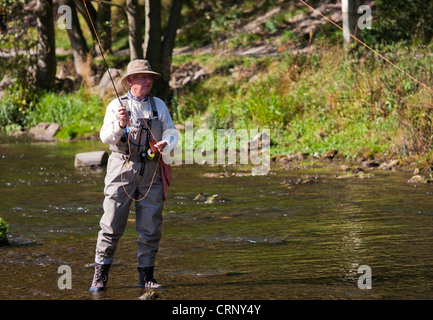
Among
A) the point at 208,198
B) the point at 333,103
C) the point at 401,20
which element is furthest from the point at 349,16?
the point at 208,198

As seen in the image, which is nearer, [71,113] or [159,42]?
[159,42]

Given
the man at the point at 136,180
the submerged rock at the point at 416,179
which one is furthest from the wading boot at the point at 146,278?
the submerged rock at the point at 416,179

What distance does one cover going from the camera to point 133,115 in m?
6.03

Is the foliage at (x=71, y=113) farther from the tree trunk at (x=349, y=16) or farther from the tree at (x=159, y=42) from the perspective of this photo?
the tree trunk at (x=349, y=16)

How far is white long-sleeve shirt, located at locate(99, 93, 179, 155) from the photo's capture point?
588 cm

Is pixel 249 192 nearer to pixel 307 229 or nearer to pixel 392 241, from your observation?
pixel 307 229

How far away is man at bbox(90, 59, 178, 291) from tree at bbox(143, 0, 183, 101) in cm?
1231

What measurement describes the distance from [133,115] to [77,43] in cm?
1646

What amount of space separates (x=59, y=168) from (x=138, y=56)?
5.58 m

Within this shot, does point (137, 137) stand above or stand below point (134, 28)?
below

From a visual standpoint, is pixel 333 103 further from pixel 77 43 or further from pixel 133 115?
pixel 77 43

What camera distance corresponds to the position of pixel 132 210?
31.5ft

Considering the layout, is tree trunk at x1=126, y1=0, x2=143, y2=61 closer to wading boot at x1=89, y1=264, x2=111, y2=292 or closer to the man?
the man

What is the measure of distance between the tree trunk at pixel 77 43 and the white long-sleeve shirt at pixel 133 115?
52.2ft
